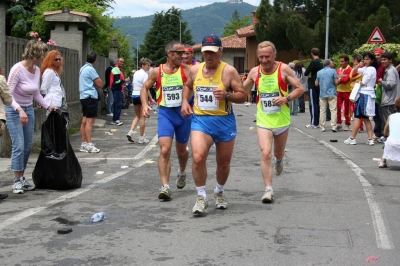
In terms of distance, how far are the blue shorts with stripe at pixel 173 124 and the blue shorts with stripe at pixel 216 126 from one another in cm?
97

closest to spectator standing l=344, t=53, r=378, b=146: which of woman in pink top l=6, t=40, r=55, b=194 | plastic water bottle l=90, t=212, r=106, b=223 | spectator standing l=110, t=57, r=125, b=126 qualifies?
spectator standing l=110, t=57, r=125, b=126

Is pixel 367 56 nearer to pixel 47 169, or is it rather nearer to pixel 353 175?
pixel 353 175

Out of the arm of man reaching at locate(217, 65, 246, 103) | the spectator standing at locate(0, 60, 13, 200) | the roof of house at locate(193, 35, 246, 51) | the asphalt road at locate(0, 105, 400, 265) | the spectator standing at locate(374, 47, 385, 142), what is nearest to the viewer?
the asphalt road at locate(0, 105, 400, 265)

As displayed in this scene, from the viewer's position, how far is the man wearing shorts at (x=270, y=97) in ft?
→ 28.3

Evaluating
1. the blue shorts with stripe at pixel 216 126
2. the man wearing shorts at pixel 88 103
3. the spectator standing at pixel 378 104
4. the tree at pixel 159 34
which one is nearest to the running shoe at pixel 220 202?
the blue shorts with stripe at pixel 216 126

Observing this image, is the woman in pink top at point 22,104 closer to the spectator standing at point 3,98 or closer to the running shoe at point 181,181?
the spectator standing at point 3,98

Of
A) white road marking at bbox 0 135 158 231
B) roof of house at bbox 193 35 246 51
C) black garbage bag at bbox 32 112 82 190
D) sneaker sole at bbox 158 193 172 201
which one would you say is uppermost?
roof of house at bbox 193 35 246 51

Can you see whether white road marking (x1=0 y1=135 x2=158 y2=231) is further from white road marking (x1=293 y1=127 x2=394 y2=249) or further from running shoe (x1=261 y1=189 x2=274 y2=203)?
white road marking (x1=293 y1=127 x2=394 y2=249)

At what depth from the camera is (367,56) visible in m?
15.9

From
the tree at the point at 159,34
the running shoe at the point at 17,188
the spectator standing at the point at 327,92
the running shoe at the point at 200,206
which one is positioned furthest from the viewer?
the tree at the point at 159,34

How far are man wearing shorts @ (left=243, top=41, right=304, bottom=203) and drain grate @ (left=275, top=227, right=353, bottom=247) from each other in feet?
5.47

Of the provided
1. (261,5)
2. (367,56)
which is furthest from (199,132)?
(261,5)

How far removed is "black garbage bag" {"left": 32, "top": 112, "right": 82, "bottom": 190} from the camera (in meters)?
9.29

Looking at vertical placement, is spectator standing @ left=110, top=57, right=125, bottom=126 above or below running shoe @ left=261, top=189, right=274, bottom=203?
above
